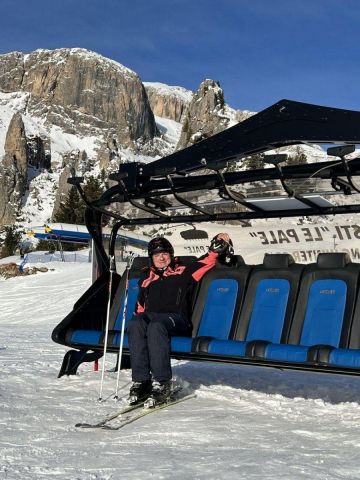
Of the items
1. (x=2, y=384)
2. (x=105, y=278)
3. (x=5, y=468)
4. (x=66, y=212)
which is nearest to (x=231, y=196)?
(x=105, y=278)

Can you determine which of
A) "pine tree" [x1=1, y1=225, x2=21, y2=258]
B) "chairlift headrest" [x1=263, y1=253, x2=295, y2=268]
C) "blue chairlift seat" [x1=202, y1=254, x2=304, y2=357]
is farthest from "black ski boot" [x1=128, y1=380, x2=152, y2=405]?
"pine tree" [x1=1, y1=225, x2=21, y2=258]

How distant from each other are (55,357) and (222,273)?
3293 mm

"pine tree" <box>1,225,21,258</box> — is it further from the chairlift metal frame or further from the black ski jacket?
the black ski jacket

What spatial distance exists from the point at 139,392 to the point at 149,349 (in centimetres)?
37

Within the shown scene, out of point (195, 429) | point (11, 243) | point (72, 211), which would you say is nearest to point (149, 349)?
point (195, 429)

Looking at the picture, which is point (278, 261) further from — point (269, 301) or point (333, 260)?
point (333, 260)

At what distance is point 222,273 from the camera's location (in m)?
6.41

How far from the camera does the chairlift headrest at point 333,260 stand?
5766 millimetres

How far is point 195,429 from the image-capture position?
4.75m

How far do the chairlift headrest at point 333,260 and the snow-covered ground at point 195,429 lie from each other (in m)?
1.22

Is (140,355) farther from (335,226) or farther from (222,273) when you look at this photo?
(335,226)

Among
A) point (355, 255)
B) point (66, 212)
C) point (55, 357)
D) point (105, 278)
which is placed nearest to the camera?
point (355, 255)

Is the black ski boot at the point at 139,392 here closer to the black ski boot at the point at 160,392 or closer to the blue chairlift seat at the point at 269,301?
the black ski boot at the point at 160,392

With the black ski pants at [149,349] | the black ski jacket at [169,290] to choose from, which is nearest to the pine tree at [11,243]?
the black ski jacket at [169,290]
